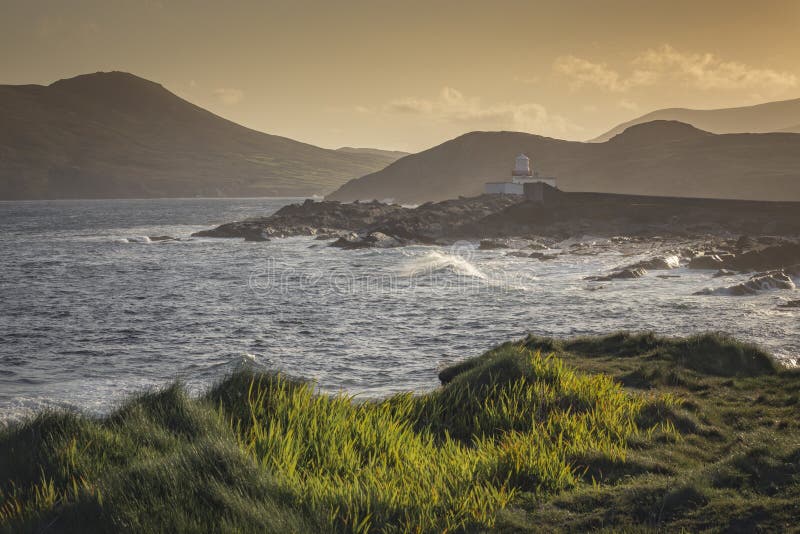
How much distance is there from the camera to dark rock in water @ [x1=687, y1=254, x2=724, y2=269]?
128 ft

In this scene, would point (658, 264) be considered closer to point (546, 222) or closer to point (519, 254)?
point (519, 254)

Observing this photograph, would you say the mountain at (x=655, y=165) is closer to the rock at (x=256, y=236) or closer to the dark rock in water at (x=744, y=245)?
the dark rock in water at (x=744, y=245)

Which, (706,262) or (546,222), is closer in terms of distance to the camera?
(706,262)

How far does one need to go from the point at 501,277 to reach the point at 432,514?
32358 mm

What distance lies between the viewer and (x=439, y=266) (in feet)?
143

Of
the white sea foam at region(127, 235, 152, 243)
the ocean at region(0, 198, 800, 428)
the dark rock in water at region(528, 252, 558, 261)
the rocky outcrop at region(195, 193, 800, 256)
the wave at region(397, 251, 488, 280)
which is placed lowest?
the ocean at region(0, 198, 800, 428)

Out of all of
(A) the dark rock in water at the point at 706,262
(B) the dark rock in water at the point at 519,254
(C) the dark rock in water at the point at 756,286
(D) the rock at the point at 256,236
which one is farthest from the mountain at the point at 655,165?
(C) the dark rock in water at the point at 756,286

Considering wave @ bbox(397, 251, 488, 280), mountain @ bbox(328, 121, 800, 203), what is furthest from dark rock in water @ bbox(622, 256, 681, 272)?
mountain @ bbox(328, 121, 800, 203)

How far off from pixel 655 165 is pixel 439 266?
109 meters

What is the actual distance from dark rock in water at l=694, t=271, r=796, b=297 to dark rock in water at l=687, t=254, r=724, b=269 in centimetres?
663

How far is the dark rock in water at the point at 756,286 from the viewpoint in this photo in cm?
2997

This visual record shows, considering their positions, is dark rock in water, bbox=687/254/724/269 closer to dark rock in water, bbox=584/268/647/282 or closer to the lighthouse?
dark rock in water, bbox=584/268/647/282

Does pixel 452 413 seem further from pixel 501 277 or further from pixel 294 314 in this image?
pixel 501 277

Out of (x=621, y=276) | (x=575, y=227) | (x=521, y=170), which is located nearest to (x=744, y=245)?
(x=621, y=276)
